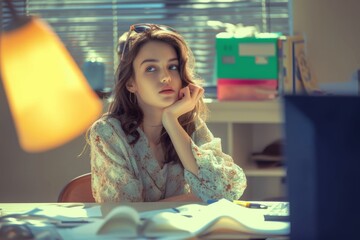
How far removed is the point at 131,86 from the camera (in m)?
2.55

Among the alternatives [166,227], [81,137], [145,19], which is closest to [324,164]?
[166,227]

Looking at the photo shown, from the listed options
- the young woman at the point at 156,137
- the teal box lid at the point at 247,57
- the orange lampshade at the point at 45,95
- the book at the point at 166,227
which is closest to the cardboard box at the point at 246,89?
the teal box lid at the point at 247,57

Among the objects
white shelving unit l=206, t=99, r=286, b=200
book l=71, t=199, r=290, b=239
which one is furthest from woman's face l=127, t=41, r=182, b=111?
white shelving unit l=206, t=99, r=286, b=200

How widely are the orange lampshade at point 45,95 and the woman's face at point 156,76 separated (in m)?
1.71

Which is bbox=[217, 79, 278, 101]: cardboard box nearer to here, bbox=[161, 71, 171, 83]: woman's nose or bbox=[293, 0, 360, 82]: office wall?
bbox=[293, 0, 360, 82]: office wall

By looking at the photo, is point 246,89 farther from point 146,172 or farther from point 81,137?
point 146,172

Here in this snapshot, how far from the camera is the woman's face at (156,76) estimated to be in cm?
245

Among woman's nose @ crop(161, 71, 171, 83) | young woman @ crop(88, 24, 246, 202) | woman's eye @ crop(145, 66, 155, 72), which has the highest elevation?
woman's eye @ crop(145, 66, 155, 72)

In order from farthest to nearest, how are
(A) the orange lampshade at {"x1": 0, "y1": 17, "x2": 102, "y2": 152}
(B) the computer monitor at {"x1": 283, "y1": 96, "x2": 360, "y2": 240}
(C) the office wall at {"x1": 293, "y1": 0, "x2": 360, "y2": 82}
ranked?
(A) the orange lampshade at {"x1": 0, "y1": 17, "x2": 102, "y2": 152} → (C) the office wall at {"x1": 293, "y1": 0, "x2": 360, "y2": 82} → (B) the computer monitor at {"x1": 283, "y1": 96, "x2": 360, "y2": 240}

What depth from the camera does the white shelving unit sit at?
392cm

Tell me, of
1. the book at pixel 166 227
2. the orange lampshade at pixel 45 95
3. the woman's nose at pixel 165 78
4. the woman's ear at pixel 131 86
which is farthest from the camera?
the orange lampshade at pixel 45 95

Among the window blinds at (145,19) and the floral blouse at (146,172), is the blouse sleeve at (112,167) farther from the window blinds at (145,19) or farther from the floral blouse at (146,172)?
the window blinds at (145,19)

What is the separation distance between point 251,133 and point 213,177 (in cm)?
198

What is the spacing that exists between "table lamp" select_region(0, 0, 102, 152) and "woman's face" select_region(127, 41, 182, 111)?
1.71 m
